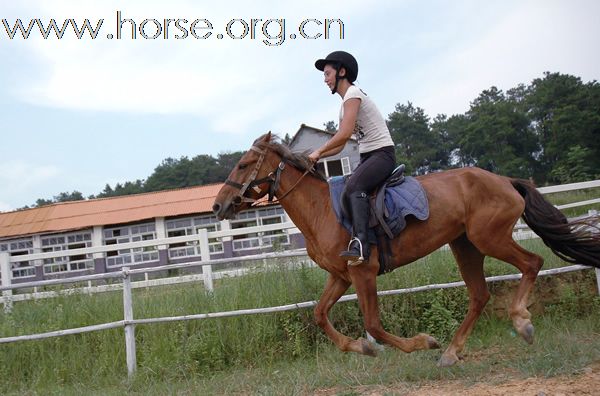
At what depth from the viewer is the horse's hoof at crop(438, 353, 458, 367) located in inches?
205

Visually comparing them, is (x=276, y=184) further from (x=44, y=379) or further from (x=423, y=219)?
(x=44, y=379)

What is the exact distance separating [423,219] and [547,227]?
57.4 inches

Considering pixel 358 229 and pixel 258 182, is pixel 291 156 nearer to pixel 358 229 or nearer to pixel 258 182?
pixel 258 182

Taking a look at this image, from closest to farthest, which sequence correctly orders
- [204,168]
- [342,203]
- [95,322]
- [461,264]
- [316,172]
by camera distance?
[342,203] < [316,172] < [461,264] < [95,322] < [204,168]

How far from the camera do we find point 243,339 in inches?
271

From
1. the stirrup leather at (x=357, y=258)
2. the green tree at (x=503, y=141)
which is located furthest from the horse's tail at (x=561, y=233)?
the green tree at (x=503, y=141)

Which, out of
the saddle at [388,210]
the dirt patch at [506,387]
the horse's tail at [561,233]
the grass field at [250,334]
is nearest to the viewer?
the dirt patch at [506,387]

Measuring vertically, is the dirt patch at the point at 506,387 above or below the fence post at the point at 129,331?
below

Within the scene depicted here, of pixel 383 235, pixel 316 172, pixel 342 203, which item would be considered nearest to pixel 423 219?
pixel 383 235

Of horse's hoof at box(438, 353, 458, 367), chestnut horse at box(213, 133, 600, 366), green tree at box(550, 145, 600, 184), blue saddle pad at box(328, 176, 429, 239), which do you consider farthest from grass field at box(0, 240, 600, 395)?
green tree at box(550, 145, 600, 184)

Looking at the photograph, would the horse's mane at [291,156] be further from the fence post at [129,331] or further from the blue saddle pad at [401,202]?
the fence post at [129,331]

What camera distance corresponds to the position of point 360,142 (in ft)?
17.3

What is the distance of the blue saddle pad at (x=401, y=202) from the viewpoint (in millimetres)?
4957

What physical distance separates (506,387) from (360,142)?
2576 mm
